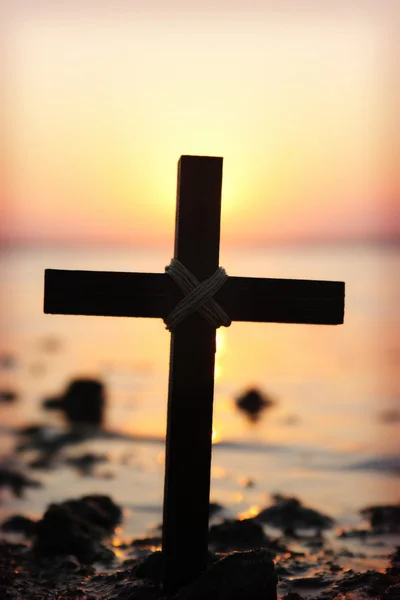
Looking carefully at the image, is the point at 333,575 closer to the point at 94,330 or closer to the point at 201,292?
the point at 201,292

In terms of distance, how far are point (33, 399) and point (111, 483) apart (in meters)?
4.83

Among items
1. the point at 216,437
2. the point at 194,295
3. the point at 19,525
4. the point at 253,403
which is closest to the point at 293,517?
the point at 19,525

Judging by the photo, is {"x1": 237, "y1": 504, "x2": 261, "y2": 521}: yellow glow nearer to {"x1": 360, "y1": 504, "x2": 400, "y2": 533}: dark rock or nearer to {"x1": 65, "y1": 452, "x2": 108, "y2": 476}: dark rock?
{"x1": 360, "y1": 504, "x2": 400, "y2": 533}: dark rock

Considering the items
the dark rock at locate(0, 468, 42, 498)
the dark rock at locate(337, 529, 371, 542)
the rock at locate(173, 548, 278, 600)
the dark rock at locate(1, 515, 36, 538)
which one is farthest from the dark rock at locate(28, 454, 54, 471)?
the rock at locate(173, 548, 278, 600)

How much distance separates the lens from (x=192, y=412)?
5.66 m

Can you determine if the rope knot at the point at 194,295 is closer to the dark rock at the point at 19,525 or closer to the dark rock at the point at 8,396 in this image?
the dark rock at the point at 19,525

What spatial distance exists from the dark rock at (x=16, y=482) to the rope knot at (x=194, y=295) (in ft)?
15.2

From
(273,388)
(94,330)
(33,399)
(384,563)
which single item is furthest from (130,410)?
(94,330)

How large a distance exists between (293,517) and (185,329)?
141 inches

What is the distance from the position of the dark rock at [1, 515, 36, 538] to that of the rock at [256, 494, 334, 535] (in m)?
2.23

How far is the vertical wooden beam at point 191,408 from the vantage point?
5.65m

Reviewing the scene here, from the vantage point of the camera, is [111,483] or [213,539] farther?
[111,483]

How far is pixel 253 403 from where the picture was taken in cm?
1427

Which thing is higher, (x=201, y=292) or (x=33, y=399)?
(x=201, y=292)
